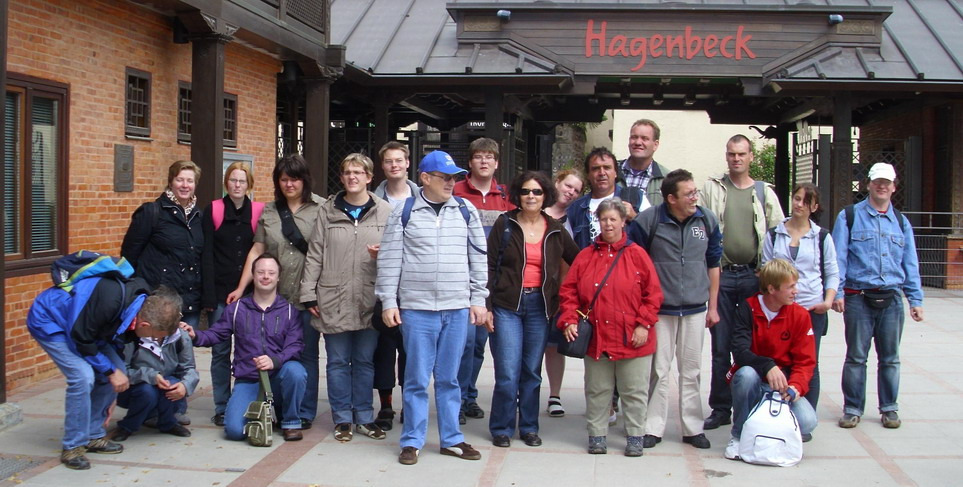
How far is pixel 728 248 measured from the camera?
21.5 feet

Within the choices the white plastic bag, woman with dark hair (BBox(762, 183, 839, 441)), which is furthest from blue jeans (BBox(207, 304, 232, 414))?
woman with dark hair (BBox(762, 183, 839, 441))

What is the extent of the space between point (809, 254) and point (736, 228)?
0.50m

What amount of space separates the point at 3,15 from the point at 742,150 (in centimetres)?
494

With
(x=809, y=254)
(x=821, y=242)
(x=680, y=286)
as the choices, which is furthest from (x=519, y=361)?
(x=821, y=242)

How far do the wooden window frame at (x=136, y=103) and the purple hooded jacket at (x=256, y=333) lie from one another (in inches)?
127

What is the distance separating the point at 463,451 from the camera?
5.82 meters

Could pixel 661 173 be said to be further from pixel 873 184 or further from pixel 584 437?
pixel 584 437

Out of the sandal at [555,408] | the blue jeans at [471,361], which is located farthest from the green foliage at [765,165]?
the blue jeans at [471,361]

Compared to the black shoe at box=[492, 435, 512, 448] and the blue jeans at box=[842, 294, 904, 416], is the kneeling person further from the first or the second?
the blue jeans at box=[842, 294, 904, 416]

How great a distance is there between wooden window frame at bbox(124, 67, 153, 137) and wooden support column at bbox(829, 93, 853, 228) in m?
10.2

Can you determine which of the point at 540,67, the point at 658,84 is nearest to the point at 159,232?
the point at 540,67

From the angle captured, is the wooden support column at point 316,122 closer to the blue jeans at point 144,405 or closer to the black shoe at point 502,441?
the blue jeans at point 144,405

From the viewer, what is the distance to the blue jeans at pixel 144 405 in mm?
5930

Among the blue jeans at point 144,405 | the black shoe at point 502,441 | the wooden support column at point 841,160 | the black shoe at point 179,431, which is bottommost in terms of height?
the black shoe at point 502,441
